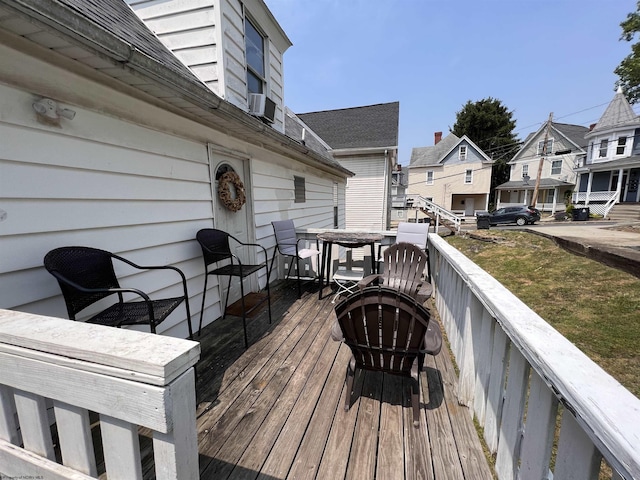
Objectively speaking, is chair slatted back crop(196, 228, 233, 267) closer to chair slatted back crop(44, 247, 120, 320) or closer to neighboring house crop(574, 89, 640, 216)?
chair slatted back crop(44, 247, 120, 320)

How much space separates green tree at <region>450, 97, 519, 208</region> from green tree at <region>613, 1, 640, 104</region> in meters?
8.97

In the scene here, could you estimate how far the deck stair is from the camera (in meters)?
16.1

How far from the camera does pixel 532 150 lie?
85.5 feet

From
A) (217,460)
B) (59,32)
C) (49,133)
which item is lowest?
(217,460)

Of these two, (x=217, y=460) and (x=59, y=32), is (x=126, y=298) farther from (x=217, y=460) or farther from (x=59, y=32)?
(x=59, y=32)

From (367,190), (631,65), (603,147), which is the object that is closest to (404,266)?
(367,190)

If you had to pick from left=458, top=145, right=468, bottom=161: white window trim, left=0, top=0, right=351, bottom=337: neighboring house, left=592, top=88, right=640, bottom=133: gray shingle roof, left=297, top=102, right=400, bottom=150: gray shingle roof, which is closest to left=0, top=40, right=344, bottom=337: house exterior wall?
left=0, top=0, right=351, bottom=337: neighboring house

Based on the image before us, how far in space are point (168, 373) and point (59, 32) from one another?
1801 mm

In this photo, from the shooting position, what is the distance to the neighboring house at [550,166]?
78.5ft

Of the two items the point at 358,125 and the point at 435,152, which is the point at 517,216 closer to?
the point at 435,152

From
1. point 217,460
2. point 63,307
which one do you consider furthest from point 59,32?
point 217,460

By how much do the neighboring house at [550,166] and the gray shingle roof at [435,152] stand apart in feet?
23.0

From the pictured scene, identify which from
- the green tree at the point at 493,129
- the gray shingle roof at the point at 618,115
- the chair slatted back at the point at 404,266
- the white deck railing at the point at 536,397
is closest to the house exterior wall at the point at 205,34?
the chair slatted back at the point at 404,266

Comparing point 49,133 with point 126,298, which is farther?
point 126,298
